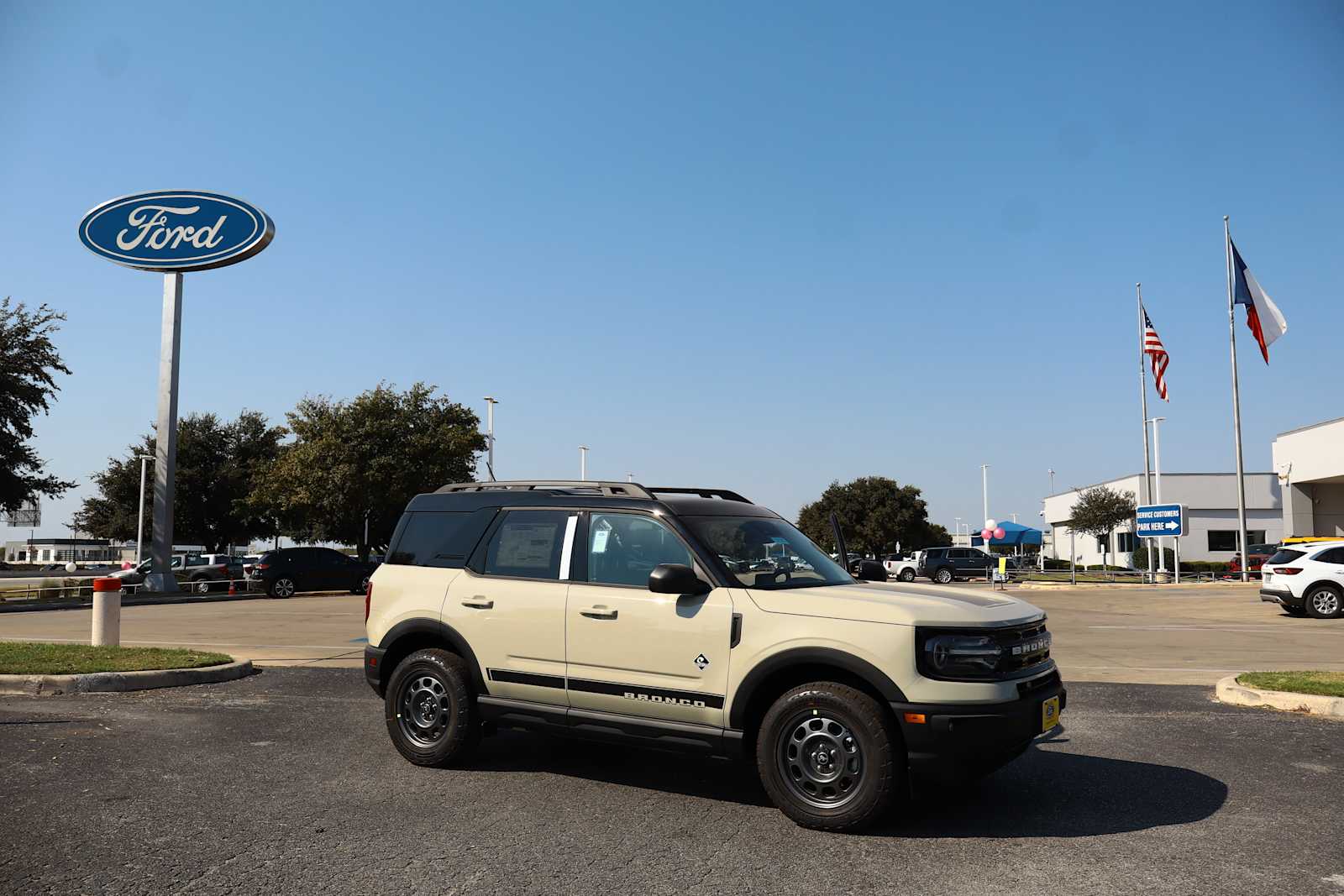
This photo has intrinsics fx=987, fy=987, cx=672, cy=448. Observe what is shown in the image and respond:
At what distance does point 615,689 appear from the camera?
5.77 meters

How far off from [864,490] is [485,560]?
7677 centimetres

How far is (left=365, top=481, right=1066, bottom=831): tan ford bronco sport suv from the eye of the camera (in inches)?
199

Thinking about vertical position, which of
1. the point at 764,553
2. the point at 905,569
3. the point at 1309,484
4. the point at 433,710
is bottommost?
the point at 905,569

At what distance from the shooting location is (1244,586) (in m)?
36.4

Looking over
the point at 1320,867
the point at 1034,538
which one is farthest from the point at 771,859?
the point at 1034,538

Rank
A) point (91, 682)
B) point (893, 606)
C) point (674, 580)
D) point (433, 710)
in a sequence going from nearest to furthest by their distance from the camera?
point (893, 606) → point (674, 580) → point (433, 710) → point (91, 682)

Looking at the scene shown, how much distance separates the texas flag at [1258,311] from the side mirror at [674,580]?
3795cm

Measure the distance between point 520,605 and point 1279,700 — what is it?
7.14 m

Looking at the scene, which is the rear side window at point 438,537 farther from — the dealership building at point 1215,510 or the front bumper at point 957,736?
the dealership building at point 1215,510

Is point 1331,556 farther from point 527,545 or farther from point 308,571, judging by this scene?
point 308,571

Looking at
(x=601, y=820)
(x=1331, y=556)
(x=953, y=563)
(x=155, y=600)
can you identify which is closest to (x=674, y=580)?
(x=601, y=820)

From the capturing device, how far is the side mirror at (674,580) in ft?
17.8

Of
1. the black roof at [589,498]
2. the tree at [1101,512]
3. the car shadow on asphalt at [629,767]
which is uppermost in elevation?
the tree at [1101,512]

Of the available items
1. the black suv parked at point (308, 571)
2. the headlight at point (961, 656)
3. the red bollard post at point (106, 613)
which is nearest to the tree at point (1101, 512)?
the black suv parked at point (308, 571)
